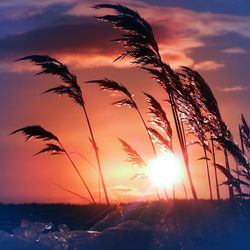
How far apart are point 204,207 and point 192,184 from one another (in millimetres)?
Result: 2109

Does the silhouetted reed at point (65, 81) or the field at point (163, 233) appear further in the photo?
the silhouetted reed at point (65, 81)

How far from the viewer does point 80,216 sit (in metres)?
9.51

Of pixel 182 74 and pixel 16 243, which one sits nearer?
pixel 16 243

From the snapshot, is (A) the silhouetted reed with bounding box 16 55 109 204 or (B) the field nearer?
(B) the field

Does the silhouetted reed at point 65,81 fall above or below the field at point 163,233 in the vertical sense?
above

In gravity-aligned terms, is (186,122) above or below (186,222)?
A: above

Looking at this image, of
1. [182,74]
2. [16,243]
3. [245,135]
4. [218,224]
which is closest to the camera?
[16,243]

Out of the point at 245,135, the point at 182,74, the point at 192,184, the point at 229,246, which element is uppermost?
the point at 182,74

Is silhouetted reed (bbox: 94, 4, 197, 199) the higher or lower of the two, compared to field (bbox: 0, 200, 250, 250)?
higher

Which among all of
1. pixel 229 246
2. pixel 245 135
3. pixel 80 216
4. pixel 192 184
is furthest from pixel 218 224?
pixel 80 216

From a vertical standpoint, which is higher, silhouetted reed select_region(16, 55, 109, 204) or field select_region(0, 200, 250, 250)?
silhouetted reed select_region(16, 55, 109, 204)

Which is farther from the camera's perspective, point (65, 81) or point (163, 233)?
point (65, 81)

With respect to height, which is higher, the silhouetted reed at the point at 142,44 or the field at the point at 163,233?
the silhouetted reed at the point at 142,44

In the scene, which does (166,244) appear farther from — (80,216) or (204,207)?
(80,216)
